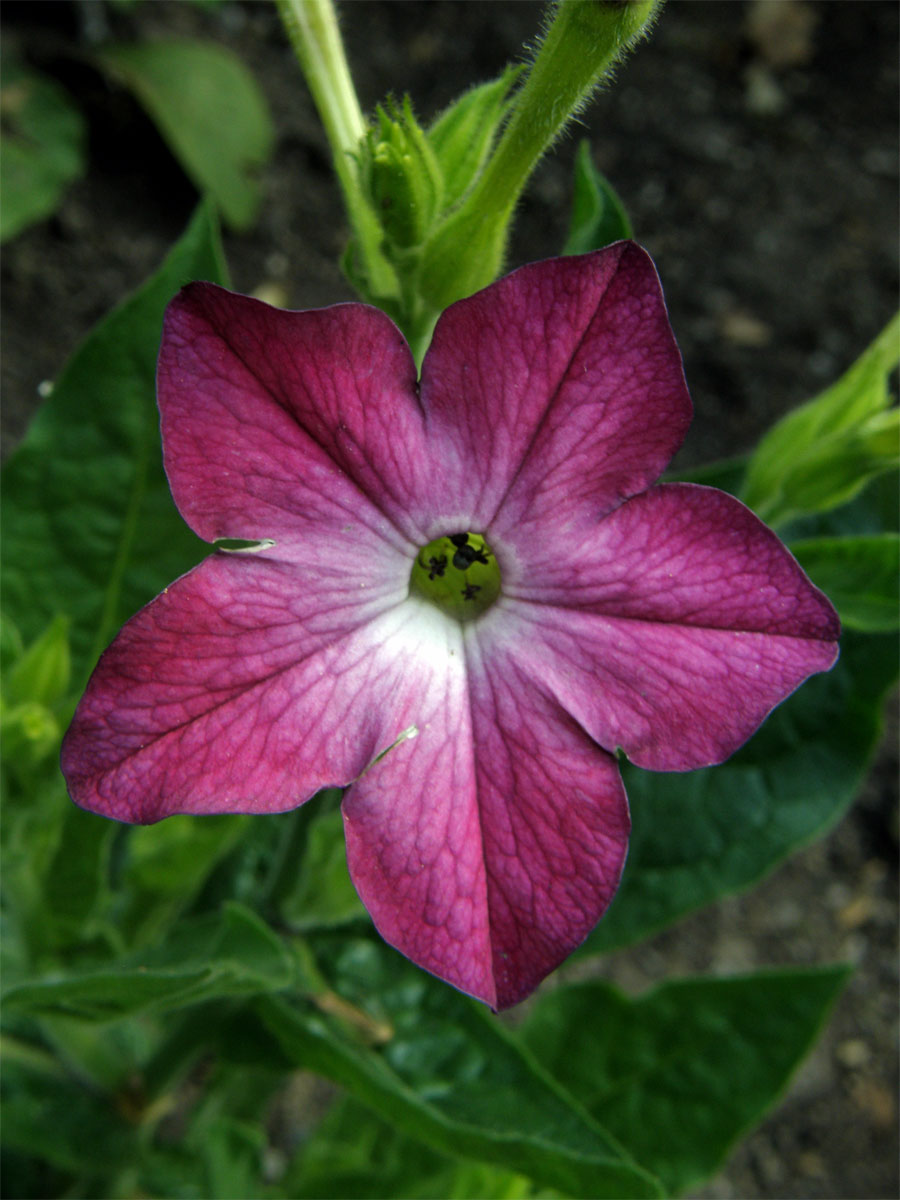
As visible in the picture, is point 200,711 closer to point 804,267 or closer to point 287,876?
point 287,876

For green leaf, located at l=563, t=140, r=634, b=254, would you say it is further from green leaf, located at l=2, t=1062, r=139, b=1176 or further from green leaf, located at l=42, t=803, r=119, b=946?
green leaf, located at l=2, t=1062, r=139, b=1176

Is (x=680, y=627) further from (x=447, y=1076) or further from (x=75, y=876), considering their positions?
(x=75, y=876)

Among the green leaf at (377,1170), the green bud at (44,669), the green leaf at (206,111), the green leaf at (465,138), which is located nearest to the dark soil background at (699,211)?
the green leaf at (206,111)

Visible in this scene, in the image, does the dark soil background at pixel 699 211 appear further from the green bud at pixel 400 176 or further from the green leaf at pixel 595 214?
the green bud at pixel 400 176

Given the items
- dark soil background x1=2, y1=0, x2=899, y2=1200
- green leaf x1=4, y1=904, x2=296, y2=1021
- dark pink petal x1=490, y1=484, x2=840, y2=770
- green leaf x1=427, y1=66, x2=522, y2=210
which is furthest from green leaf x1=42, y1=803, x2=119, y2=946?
dark soil background x1=2, y1=0, x2=899, y2=1200

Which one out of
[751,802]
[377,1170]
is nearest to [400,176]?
[751,802]

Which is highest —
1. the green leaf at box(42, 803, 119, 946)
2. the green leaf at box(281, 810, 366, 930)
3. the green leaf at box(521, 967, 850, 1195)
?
the green leaf at box(42, 803, 119, 946)
